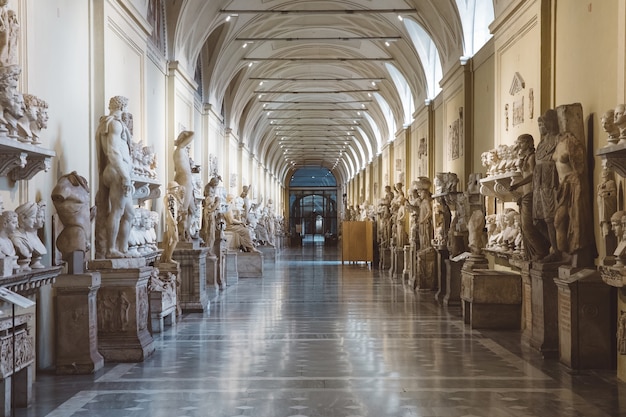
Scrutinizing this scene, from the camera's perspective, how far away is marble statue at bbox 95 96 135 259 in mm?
8406

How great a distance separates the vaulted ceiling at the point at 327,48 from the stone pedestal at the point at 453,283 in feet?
15.9

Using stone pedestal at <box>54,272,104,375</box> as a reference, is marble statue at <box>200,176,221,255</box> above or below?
above

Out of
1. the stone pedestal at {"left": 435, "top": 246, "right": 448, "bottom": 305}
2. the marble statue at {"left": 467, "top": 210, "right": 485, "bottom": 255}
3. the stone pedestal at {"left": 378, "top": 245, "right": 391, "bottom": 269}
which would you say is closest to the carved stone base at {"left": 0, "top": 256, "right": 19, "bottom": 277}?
the marble statue at {"left": 467, "top": 210, "right": 485, "bottom": 255}

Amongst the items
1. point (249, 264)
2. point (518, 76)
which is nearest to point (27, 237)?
point (518, 76)

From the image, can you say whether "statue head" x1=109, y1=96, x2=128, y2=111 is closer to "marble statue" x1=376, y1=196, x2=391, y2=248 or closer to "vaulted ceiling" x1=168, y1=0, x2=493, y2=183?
"vaulted ceiling" x1=168, y1=0, x2=493, y2=183

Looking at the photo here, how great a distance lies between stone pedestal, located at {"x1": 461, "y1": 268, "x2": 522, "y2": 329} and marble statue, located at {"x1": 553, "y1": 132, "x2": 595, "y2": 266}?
2837 millimetres

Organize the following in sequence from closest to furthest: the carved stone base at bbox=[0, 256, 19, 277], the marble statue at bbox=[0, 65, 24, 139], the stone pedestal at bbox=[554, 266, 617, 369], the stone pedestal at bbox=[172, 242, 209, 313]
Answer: the carved stone base at bbox=[0, 256, 19, 277] < the marble statue at bbox=[0, 65, 24, 139] < the stone pedestal at bbox=[554, 266, 617, 369] < the stone pedestal at bbox=[172, 242, 209, 313]

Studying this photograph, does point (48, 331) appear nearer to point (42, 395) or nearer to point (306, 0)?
point (42, 395)

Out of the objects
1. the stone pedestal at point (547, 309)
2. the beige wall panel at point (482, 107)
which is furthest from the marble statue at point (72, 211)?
the beige wall panel at point (482, 107)

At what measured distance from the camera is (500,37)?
475 inches

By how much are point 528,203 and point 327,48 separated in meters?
18.0

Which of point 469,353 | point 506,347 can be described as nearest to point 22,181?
point 469,353

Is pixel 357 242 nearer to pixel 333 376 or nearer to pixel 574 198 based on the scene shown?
pixel 574 198

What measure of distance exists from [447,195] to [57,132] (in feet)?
29.0
